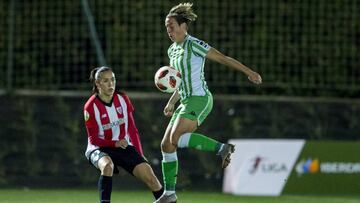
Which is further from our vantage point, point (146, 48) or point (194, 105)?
point (146, 48)

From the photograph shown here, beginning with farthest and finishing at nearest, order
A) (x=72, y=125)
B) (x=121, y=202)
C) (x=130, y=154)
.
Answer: (x=72, y=125) < (x=121, y=202) < (x=130, y=154)

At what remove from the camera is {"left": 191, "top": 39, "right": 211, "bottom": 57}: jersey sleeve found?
36.4 ft

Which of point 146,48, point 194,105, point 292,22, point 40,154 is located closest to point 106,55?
point 146,48

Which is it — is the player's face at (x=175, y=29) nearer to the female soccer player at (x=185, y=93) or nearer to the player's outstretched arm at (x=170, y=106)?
the female soccer player at (x=185, y=93)

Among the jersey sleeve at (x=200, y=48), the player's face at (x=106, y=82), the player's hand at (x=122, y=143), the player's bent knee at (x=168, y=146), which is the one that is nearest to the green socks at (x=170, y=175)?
the player's bent knee at (x=168, y=146)

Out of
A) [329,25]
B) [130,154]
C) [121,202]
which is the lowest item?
[121,202]

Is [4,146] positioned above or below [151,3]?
below

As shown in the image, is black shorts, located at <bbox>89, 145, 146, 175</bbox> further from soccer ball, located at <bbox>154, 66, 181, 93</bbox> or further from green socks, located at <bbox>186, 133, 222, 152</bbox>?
soccer ball, located at <bbox>154, 66, 181, 93</bbox>

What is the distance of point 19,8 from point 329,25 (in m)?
4.33

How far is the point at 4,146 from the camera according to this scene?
14617mm

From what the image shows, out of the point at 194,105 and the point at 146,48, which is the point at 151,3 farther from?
the point at 194,105

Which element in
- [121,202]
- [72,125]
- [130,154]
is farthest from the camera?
[72,125]

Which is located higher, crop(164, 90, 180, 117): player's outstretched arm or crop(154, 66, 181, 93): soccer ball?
→ crop(154, 66, 181, 93): soccer ball

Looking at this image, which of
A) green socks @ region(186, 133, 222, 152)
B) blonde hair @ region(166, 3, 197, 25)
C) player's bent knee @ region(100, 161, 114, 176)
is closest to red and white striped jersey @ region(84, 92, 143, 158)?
player's bent knee @ region(100, 161, 114, 176)
